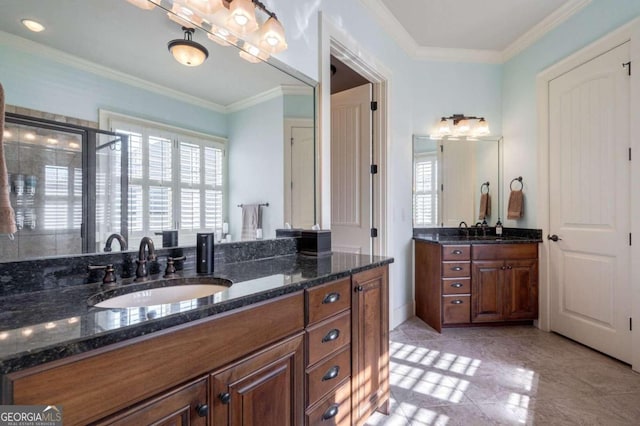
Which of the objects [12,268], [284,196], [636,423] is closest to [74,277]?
[12,268]

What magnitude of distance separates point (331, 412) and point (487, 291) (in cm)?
219

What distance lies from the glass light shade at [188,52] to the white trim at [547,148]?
9.54ft

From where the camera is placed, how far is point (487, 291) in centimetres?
282

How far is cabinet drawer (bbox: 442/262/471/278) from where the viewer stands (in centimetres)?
277

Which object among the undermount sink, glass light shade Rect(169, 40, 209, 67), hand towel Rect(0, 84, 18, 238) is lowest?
the undermount sink

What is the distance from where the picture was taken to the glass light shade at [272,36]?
1554 mm

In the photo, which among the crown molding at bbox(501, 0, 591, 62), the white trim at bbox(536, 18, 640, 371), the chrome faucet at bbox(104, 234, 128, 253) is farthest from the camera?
the crown molding at bbox(501, 0, 591, 62)

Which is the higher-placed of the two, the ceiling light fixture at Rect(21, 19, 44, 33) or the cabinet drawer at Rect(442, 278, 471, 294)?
the ceiling light fixture at Rect(21, 19, 44, 33)

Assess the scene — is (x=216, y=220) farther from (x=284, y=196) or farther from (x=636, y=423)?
(x=636, y=423)

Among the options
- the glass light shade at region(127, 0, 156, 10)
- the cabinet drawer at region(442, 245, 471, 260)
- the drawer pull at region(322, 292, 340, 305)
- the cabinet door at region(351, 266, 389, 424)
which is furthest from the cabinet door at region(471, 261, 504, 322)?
the glass light shade at region(127, 0, 156, 10)

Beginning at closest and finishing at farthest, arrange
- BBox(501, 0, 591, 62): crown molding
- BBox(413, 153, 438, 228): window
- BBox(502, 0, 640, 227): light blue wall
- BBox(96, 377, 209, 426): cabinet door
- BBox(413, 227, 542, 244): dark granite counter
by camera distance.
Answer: BBox(96, 377, 209, 426): cabinet door < BBox(502, 0, 640, 227): light blue wall < BBox(501, 0, 591, 62): crown molding < BBox(413, 227, 542, 244): dark granite counter < BBox(413, 153, 438, 228): window

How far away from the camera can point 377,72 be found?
263cm

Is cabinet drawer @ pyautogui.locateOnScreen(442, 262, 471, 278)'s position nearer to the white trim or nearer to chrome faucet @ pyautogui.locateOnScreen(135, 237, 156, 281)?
the white trim

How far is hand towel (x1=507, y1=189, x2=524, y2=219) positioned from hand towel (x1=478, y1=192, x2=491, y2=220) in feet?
0.77
